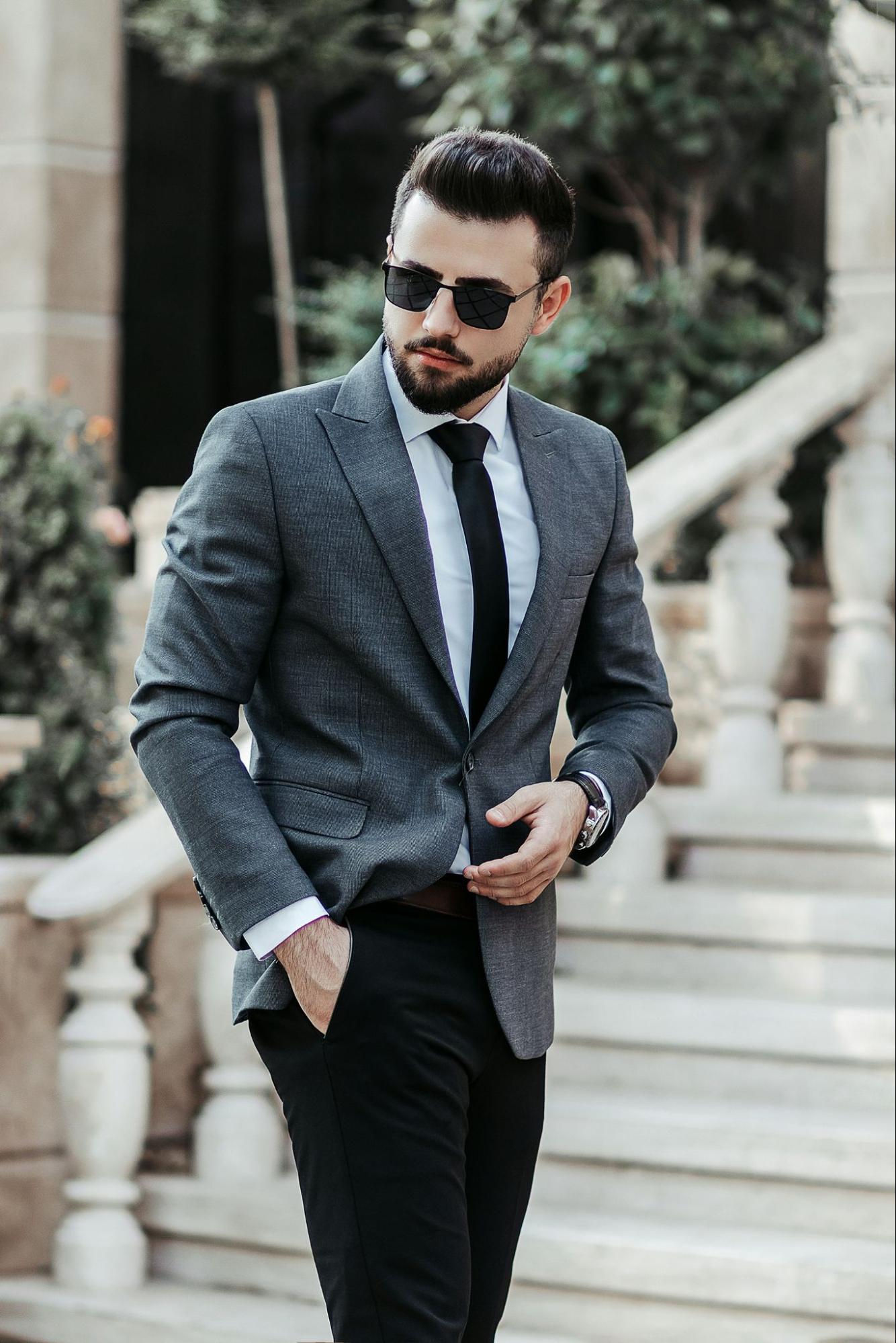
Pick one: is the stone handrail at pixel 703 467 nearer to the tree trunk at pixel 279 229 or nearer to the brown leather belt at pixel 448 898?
the brown leather belt at pixel 448 898

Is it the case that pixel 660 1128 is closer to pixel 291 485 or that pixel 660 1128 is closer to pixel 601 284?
pixel 291 485

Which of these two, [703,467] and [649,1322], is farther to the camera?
[703,467]

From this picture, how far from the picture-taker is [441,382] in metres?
2.28

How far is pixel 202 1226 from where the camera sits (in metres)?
4.30

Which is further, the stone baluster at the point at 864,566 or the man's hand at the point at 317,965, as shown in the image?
the stone baluster at the point at 864,566

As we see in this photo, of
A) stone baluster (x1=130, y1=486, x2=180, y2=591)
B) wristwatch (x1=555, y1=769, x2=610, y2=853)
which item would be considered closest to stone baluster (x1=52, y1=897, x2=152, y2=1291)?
wristwatch (x1=555, y1=769, x2=610, y2=853)

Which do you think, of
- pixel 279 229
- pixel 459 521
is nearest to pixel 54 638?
pixel 459 521

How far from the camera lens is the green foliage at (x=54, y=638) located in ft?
15.9

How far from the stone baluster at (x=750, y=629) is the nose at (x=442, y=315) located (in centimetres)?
278

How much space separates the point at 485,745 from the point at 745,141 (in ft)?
14.8

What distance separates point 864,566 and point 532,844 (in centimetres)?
304

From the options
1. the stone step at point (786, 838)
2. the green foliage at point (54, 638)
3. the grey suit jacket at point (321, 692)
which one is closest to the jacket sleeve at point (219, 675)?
the grey suit jacket at point (321, 692)

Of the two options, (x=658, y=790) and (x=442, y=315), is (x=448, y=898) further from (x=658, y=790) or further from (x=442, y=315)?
(x=658, y=790)

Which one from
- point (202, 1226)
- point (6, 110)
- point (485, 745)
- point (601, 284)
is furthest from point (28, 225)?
point (485, 745)
